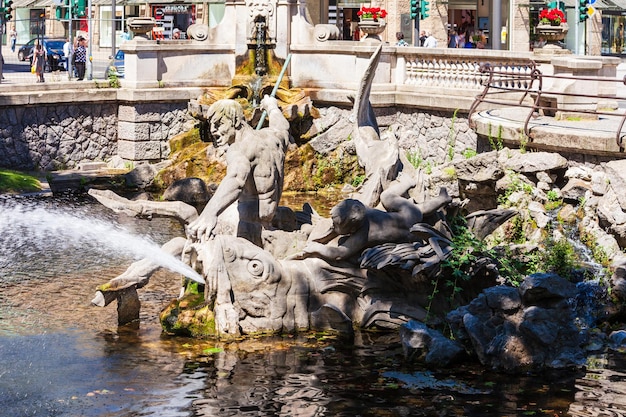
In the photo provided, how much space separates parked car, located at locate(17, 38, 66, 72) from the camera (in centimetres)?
3912

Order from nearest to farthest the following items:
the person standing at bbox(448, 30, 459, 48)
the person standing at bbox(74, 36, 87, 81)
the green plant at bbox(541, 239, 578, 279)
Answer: the green plant at bbox(541, 239, 578, 279) → the person standing at bbox(74, 36, 87, 81) → the person standing at bbox(448, 30, 459, 48)

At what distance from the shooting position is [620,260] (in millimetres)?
15172

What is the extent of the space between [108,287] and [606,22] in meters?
41.5

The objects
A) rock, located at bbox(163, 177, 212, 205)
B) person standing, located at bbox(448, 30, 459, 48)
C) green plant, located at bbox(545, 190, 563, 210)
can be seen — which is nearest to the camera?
green plant, located at bbox(545, 190, 563, 210)

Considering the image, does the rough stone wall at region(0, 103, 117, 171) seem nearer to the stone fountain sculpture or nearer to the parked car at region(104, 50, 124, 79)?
the parked car at region(104, 50, 124, 79)

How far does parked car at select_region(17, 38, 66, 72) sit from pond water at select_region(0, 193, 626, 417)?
24.9m

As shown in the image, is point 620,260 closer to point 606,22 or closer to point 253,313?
point 253,313

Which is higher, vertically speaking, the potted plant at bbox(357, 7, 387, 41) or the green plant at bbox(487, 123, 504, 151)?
the potted plant at bbox(357, 7, 387, 41)

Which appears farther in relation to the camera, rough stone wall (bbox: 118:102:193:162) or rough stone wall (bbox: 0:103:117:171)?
rough stone wall (bbox: 118:102:193:162)

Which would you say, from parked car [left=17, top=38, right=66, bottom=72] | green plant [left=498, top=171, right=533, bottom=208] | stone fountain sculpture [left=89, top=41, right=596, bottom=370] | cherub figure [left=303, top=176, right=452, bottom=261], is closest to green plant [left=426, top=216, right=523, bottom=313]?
stone fountain sculpture [left=89, top=41, right=596, bottom=370]

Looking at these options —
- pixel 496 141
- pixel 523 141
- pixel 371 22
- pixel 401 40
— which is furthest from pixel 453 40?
pixel 523 141

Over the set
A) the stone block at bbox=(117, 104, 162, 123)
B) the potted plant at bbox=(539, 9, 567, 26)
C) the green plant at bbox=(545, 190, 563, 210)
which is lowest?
the green plant at bbox=(545, 190, 563, 210)

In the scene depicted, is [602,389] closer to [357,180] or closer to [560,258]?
[560,258]

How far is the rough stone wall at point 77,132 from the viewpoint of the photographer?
26.3 meters
